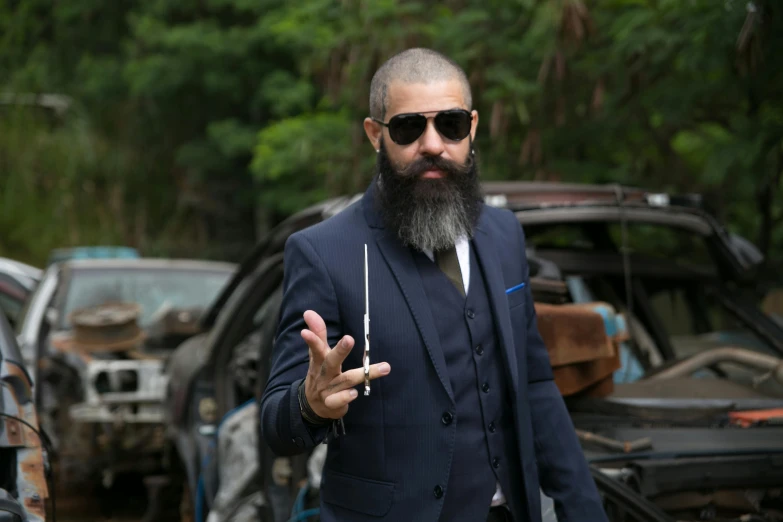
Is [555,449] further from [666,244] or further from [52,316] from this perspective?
[52,316]

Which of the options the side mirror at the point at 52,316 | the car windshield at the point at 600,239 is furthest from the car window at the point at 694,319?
the side mirror at the point at 52,316

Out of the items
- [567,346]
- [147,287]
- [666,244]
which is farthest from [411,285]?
[147,287]

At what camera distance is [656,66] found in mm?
9109

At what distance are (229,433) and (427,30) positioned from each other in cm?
521

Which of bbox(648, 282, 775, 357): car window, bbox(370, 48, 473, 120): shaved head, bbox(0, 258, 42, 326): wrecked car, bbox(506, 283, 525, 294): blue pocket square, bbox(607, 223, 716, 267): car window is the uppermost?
bbox(370, 48, 473, 120): shaved head

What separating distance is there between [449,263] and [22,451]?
75.0 inches

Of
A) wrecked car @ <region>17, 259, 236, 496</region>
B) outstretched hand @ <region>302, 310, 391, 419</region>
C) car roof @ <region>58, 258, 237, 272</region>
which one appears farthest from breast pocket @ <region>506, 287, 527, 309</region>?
car roof @ <region>58, 258, 237, 272</region>

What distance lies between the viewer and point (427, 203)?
10.3ft

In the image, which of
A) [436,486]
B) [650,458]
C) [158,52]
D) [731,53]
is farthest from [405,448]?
[158,52]

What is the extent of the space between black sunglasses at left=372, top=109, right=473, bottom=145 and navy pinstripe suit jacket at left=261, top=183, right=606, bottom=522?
24 centimetres

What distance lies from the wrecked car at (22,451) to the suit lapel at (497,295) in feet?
5.86

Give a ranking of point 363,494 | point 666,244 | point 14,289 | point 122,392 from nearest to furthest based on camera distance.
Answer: point 363,494
point 122,392
point 666,244
point 14,289

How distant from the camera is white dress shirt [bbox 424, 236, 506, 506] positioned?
310cm

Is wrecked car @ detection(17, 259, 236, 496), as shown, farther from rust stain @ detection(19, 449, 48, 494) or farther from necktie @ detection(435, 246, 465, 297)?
necktie @ detection(435, 246, 465, 297)
